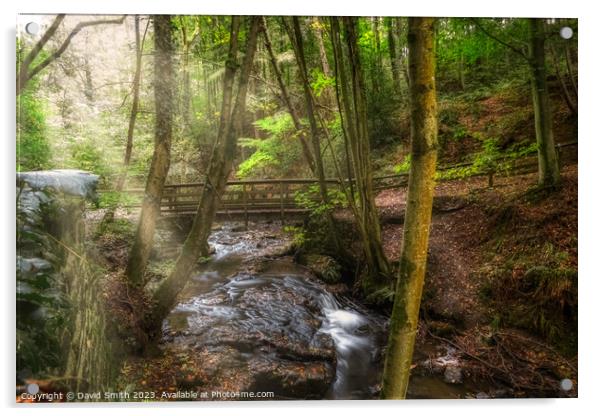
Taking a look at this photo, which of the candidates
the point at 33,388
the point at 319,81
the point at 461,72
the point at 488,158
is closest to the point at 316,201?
the point at 319,81

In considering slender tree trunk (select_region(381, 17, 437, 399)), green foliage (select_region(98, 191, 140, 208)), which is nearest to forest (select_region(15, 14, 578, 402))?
green foliage (select_region(98, 191, 140, 208))

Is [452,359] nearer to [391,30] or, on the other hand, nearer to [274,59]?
[391,30]

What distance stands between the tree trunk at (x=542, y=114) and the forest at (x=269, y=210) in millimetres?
18

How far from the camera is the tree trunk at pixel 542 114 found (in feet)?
9.92

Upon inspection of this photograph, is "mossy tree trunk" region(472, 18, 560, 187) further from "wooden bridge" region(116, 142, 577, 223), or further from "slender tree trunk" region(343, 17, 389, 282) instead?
"slender tree trunk" region(343, 17, 389, 282)

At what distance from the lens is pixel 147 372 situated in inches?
114

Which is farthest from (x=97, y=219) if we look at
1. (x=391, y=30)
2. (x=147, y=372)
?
(x=391, y=30)

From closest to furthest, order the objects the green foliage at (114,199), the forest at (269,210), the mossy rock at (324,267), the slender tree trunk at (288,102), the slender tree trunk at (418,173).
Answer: the slender tree trunk at (418,173) → the forest at (269,210) → the green foliage at (114,199) → the slender tree trunk at (288,102) → the mossy rock at (324,267)

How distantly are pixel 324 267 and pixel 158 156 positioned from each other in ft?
5.90

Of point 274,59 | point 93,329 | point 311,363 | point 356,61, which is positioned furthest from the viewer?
point 356,61

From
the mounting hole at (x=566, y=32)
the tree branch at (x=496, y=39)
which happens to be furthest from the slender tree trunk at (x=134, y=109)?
the mounting hole at (x=566, y=32)

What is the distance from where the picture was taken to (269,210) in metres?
3.30

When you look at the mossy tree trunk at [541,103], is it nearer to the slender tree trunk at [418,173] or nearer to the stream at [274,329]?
the slender tree trunk at [418,173]
